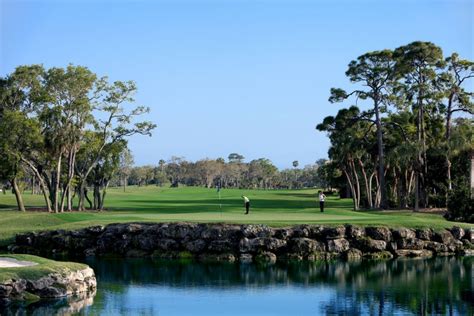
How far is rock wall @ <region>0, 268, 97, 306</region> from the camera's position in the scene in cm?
2538

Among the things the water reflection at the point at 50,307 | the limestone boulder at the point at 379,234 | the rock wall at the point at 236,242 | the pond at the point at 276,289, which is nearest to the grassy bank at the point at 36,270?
the water reflection at the point at 50,307

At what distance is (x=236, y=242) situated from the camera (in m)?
39.2

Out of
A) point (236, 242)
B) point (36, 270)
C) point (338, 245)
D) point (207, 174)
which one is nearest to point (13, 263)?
point (36, 270)

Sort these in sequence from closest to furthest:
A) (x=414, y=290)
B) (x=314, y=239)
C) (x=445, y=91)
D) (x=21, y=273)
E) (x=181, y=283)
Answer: (x=21, y=273), (x=414, y=290), (x=181, y=283), (x=314, y=239), (x=445, y=91)

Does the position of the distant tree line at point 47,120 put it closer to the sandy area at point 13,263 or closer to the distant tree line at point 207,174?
the sandy area at point 13,263

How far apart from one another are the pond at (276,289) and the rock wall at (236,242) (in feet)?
5.34

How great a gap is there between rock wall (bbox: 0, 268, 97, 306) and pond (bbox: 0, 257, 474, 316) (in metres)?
0.69

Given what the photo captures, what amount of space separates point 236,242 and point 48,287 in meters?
14.6

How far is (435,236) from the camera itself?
41500 mm

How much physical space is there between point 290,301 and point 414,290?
534 cm

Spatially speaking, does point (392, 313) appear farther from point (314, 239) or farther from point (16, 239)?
point (16, 239)

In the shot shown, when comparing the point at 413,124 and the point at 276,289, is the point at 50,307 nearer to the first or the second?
the point at 276,289

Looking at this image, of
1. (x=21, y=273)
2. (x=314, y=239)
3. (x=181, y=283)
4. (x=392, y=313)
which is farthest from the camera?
(x=314, y=239)

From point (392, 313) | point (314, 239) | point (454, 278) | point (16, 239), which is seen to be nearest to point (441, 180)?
point (314, 239)
